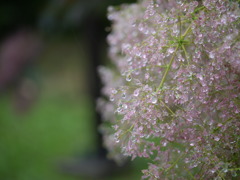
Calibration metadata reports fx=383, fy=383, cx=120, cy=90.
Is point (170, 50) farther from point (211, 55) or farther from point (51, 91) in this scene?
point (51, 91)

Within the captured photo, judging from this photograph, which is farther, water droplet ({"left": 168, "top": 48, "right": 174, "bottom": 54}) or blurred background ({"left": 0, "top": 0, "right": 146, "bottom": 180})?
blurred background ({"left": 0, "top": 0, "right": 146, "bottom": 180})

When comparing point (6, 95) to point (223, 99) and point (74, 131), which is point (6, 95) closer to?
point (74, 131)

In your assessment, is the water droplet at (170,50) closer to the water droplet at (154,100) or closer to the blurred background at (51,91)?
the water droplet at (154,100)

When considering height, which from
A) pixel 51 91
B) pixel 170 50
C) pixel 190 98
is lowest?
pixel 190 98

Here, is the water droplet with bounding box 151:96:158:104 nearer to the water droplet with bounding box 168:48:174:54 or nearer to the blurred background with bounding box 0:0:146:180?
the water droplet with bounding box 168:48:174:54

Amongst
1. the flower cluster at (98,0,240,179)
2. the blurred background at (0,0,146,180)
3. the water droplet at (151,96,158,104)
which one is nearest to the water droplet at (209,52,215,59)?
the flower cluster at (98,0,240,179)

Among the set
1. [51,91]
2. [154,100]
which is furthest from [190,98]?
[51,91]

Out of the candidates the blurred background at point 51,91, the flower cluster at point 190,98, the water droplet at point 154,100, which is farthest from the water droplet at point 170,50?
the blurred background at point 51,91
